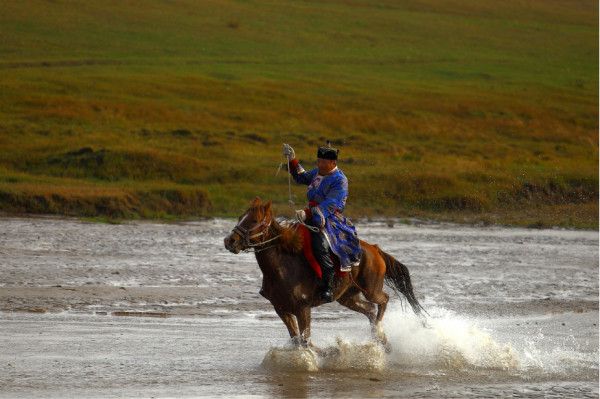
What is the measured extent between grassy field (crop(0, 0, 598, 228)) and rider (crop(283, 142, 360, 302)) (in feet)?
38.6

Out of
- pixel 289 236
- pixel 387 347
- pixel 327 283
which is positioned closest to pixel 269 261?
pixel 289 236

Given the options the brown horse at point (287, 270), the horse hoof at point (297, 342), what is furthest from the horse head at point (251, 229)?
the horse hoof at point (297, 342)

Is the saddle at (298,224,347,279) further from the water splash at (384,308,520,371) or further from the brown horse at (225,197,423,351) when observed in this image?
the water splash at (384,308,520,371)

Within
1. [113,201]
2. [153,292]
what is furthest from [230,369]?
[113,201]

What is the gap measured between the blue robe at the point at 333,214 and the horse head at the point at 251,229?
0.60 meters

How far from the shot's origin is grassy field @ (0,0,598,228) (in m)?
26.7

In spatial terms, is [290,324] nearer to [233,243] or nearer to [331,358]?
[331,358]

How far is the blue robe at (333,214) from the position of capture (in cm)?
1177

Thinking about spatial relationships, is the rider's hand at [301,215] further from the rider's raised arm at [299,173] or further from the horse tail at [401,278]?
the horse tail at [401,278]

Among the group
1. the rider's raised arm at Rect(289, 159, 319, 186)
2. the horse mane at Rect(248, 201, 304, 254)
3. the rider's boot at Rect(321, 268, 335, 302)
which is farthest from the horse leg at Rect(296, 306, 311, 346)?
the rider's raised arm at Rect(289, 159, 319, 186)

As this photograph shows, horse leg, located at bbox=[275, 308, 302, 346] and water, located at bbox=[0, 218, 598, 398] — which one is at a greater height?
horse leg, located at bbox=[275, 308, 302, 346]

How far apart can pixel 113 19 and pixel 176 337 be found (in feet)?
175

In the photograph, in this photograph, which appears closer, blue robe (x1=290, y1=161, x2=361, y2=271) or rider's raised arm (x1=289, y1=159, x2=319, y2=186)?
blue robe (x1=290, y1=161, x2=361, y2=271)

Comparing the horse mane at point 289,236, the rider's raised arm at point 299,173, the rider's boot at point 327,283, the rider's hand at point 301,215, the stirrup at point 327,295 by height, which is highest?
the rider's raised arm at point 299,173
